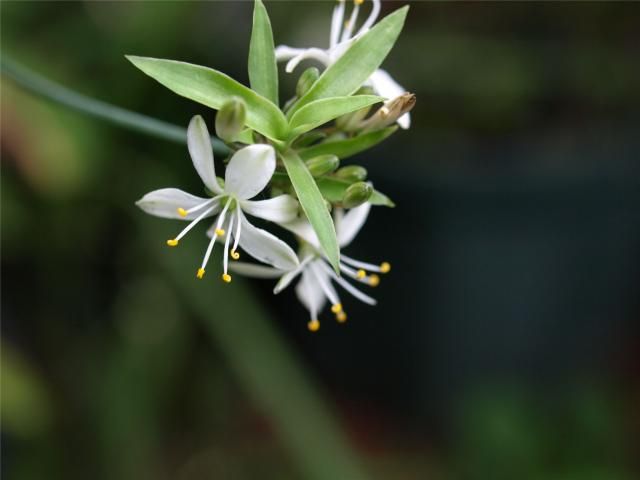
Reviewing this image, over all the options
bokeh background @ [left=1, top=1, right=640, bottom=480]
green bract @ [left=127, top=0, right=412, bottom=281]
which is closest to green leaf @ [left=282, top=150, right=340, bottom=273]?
green bract @ [left=127, top=0, right=412, bottom=281]

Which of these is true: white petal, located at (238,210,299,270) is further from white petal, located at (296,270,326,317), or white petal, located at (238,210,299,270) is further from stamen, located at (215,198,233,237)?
white petal, located at (296,270,326,317)

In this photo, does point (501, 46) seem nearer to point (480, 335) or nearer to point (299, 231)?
point (480, 335)

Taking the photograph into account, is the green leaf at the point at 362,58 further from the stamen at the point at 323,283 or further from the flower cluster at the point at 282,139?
the stamen at the point at 323,283

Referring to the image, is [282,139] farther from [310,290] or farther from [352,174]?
[310,290]

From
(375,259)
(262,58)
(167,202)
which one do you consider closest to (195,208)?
(167,202)

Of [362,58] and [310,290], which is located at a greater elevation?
[362,58]

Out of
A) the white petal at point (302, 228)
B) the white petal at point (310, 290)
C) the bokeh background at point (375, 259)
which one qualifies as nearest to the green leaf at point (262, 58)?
the white petal at point (302, 228)

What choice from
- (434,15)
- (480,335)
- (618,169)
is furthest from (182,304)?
(618,169)
